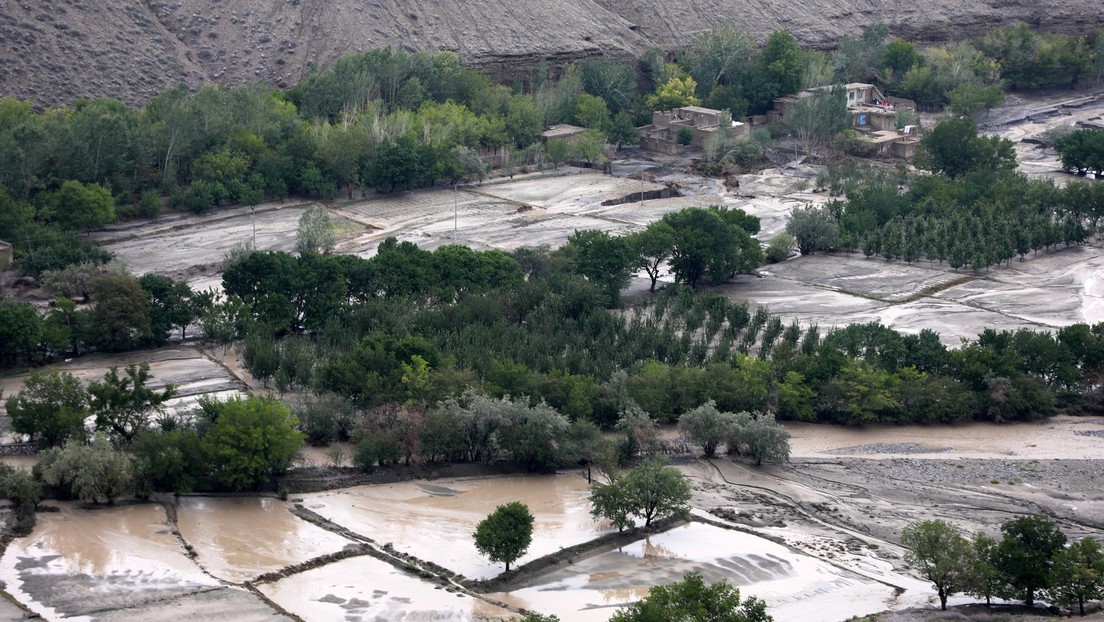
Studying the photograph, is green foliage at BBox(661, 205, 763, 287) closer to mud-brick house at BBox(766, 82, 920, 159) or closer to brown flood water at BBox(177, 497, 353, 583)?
brown flood water at BBox(177, 497, 353, 583)

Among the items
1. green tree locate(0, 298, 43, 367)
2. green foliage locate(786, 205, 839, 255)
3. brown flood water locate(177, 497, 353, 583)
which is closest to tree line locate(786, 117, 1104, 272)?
green foliage locate(786, 205, 839, 255)

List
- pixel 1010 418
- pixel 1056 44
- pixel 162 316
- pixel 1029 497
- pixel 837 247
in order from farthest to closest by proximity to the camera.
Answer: pixel 1056 44, pixel 837 247, pixel 162 316, pixel 1010 418, pixel 1029 497

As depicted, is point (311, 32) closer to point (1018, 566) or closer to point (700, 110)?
point (700, 110)

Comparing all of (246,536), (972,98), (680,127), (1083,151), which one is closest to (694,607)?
(246,536)

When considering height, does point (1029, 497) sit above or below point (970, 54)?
below

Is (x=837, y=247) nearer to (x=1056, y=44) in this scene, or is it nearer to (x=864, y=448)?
(x=864, y=448)

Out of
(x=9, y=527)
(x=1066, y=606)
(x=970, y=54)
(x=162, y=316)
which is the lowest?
(x=1066, y=606)

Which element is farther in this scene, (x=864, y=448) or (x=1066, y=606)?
(x=864, y=448)

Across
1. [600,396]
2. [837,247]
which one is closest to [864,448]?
[600,396]
